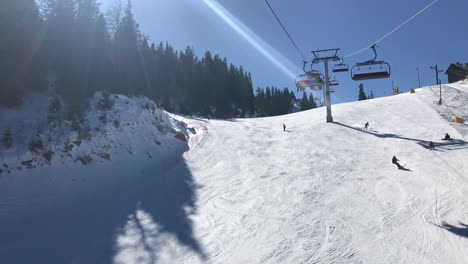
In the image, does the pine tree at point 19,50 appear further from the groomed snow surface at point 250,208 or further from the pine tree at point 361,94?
the pine tree at point 361,94

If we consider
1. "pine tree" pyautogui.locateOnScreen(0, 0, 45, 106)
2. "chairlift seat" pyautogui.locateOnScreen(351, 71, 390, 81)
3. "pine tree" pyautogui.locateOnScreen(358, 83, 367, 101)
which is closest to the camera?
"pine tree" pyautogui.locateOnScreen(0, 0, 45, 106)

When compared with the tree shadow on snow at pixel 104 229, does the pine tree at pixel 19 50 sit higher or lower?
higher

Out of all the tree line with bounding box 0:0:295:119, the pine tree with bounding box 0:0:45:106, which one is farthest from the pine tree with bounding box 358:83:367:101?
the pine tree with bounding box 0:0:45:106

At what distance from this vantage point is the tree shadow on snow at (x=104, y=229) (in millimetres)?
10156

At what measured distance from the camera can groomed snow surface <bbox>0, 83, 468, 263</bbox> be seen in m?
10.2

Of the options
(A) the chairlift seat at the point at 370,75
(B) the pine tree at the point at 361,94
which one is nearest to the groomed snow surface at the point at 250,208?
(A) the chairlift seat at the point at 370,75

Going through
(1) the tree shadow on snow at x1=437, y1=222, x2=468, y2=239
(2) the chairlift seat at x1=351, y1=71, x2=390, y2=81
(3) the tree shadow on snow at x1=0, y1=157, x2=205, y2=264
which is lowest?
(1) the tree shadow on snow at x1=437, y1=222, x2=468, y2=239

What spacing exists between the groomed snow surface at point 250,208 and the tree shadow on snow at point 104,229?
4 centimetres

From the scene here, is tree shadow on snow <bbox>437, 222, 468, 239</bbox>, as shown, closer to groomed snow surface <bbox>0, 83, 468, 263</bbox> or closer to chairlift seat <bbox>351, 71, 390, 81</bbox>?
groomed snow surface <bbox>0, 83, 468, 263</bbox>

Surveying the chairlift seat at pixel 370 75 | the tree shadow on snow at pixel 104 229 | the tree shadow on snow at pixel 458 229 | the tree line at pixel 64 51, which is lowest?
the tree shadow on snow at pixel 458 229

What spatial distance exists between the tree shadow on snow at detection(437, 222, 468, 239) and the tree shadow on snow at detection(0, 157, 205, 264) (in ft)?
25.3

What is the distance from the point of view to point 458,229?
11.2 m

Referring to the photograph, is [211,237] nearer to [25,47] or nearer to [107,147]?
[107,147]

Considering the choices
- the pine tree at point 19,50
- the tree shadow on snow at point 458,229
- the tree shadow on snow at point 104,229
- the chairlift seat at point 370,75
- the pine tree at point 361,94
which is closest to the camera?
the tree shadow on snow at point 104,229
